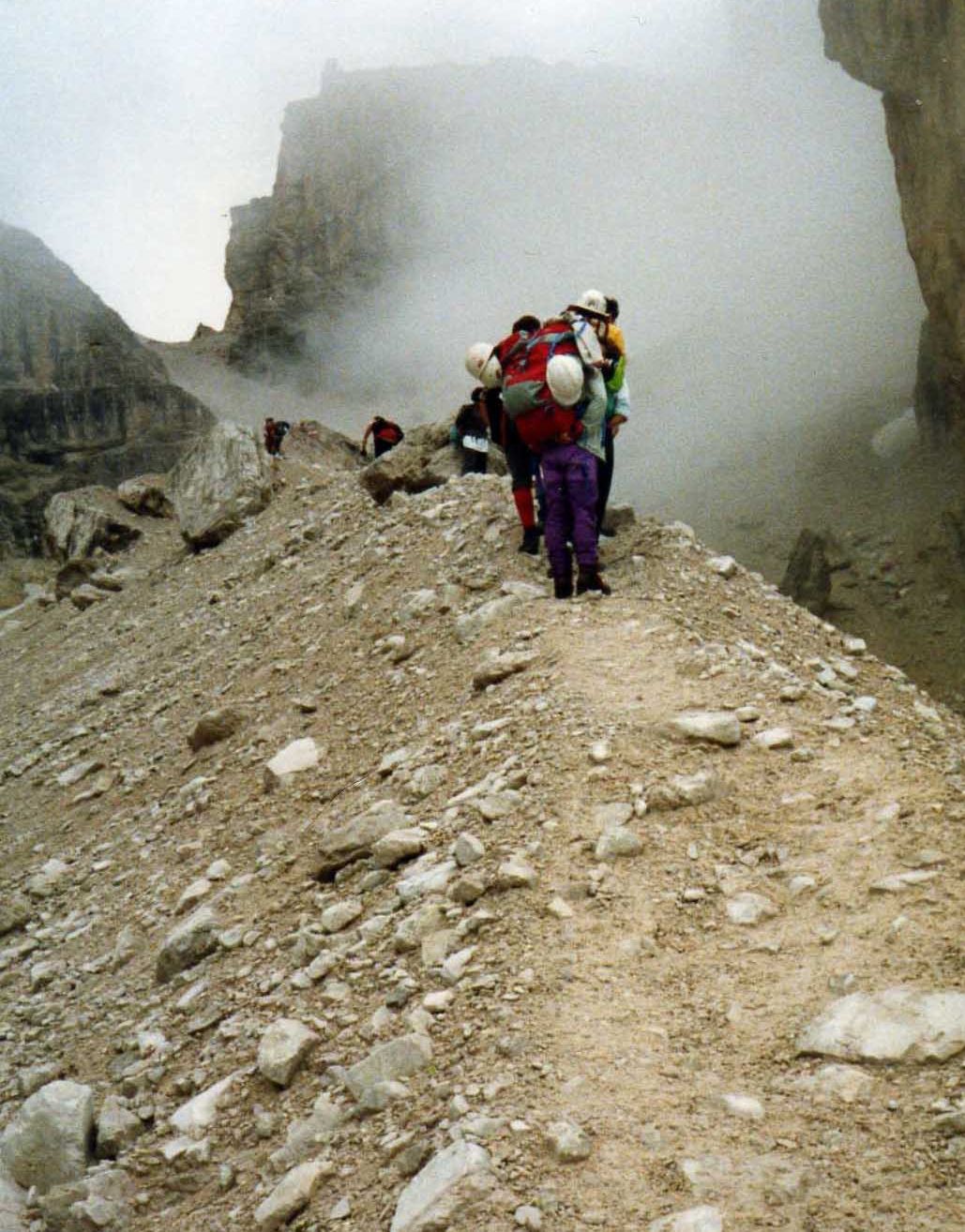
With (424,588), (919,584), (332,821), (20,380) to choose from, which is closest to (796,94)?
(919,584)

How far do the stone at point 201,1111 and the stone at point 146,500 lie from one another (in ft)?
Answer: 70.5

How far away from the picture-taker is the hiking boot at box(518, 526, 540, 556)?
8500 millimetres

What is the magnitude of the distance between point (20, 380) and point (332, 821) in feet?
169

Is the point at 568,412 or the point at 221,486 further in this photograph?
the point at 221,486

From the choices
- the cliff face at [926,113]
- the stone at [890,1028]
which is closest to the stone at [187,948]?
the stone at [890,1028]

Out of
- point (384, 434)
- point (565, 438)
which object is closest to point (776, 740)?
point (565, 438)

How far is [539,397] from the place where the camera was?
7.36m

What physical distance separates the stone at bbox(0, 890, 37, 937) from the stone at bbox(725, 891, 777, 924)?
441 centimetres

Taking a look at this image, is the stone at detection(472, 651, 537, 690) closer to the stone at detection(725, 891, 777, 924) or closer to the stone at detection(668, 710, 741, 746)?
the stone at detection(668, 710, 741, 746)

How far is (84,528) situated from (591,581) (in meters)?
18.5

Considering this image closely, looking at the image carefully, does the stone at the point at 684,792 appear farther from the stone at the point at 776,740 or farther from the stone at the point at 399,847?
the stone at the point at 399,847

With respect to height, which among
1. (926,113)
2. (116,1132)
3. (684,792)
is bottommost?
(116,1132)

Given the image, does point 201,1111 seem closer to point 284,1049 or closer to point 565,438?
point 284,1049

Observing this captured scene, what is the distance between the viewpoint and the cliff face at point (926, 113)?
50.9 ft
